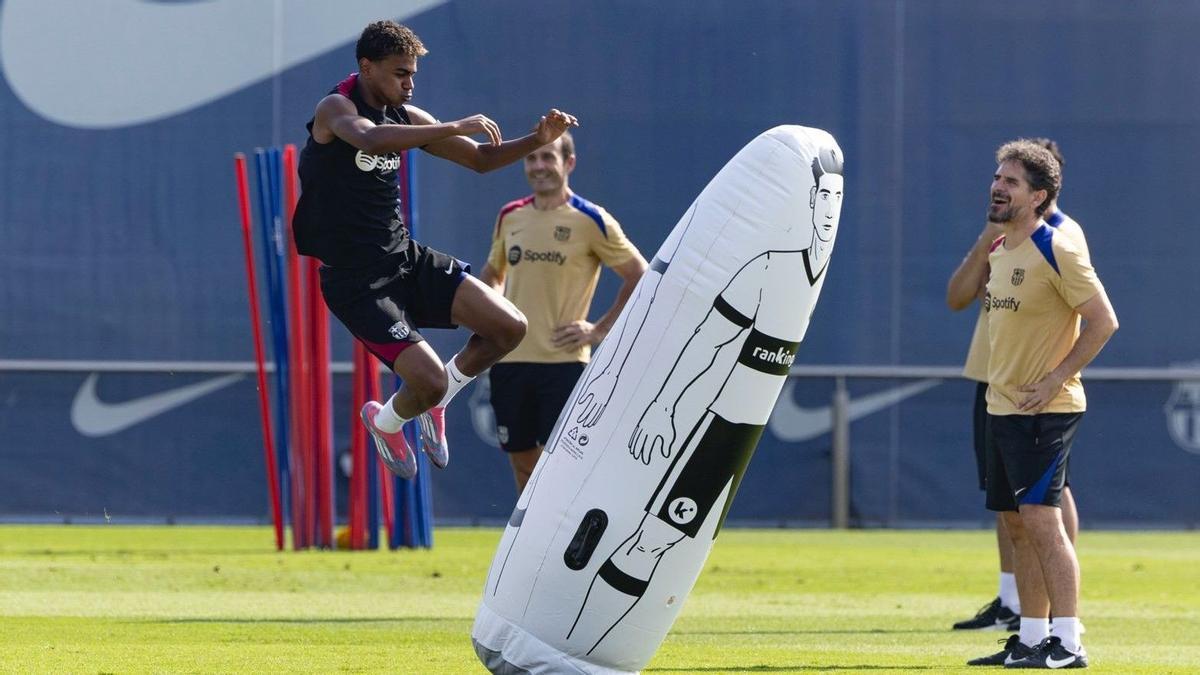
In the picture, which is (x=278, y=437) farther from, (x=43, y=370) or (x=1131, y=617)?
(x=1131, y=617)

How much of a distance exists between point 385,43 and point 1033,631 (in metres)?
3.36

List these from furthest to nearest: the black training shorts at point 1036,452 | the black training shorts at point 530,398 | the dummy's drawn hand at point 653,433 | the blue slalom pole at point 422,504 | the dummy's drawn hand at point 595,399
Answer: the blue slalom pole at point 422,504 → the black training shorts at point 530,398 → the black training shorts at point 1036,452 → the dummy's drawn hand at point 595,399 → the dummy's drawn hand at point 653,433

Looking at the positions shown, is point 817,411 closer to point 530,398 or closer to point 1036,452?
point 530,398

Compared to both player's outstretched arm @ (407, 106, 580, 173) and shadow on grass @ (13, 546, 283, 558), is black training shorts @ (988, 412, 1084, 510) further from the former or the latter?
shadow on grass @ (13, 546, 283, 558)

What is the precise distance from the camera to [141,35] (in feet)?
52.4

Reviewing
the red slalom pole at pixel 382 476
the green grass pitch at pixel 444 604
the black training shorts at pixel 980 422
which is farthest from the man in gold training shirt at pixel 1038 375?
the red slalom pole at pixel 382 476

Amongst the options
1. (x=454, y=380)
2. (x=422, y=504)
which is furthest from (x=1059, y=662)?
(x=422, y=504)

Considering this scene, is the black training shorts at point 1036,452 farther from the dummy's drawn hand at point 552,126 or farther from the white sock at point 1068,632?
the dummy's drawn hand at point 552,126

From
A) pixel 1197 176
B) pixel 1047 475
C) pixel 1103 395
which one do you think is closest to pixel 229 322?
pixel 1103 395

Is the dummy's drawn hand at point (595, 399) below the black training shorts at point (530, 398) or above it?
above

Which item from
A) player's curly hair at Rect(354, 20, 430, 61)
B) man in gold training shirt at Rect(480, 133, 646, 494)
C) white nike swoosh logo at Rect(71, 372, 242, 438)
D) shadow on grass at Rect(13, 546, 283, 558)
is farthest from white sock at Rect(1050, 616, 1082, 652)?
white nike swoosh logo at Rect(71, 372, 242, 438)

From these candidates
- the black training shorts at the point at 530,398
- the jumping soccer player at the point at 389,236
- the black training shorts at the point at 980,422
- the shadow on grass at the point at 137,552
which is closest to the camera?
the jumping soccer player at the point at 389,236

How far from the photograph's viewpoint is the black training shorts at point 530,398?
901 cm

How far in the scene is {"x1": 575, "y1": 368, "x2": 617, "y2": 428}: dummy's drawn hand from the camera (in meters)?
5.53
